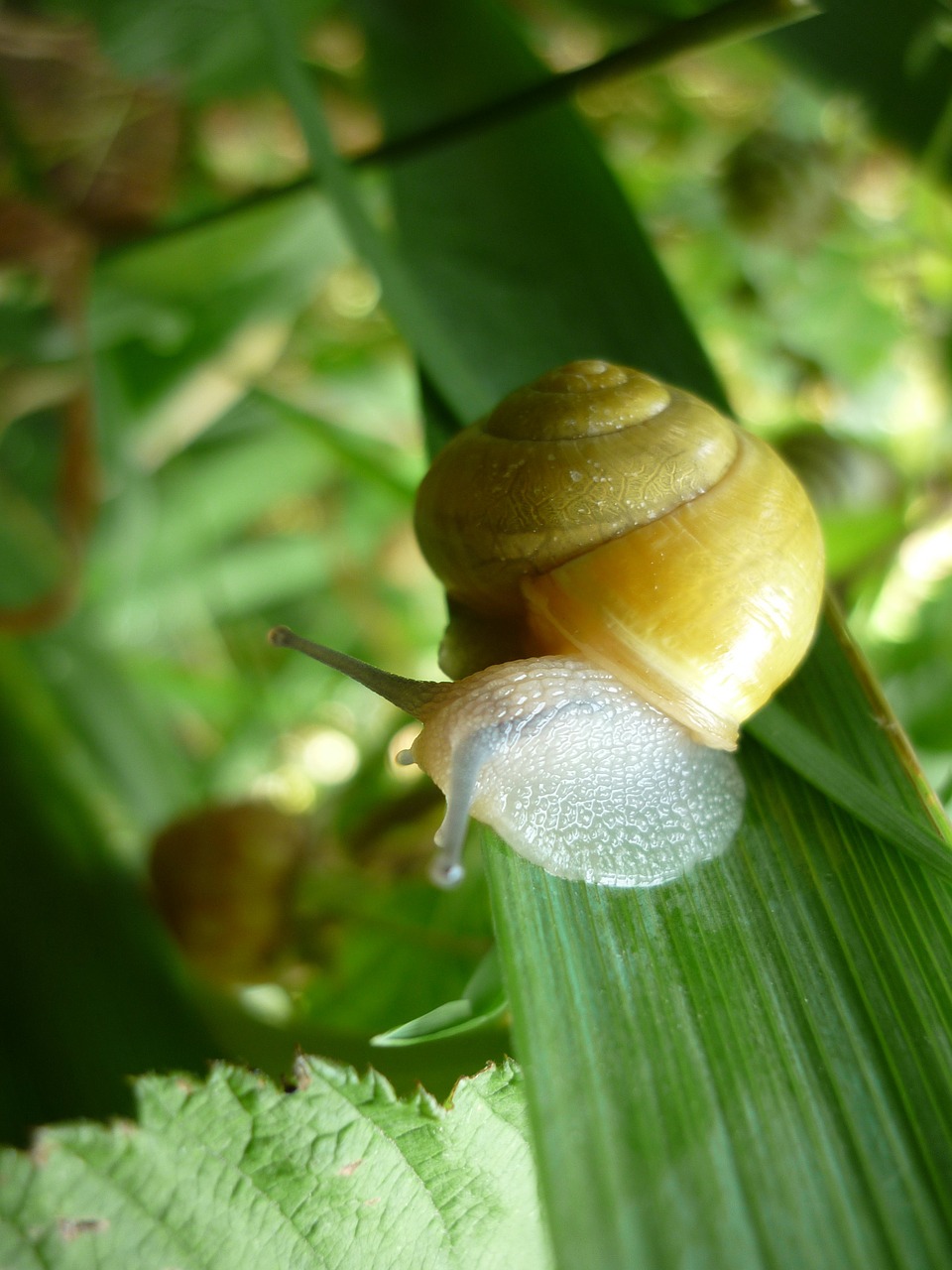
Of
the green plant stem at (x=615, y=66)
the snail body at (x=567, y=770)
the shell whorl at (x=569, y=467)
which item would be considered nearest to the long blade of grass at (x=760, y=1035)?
the snail body at (x=567, y=770)

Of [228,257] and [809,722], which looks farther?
[228,257]

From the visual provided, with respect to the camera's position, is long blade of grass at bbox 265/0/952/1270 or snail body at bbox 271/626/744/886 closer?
long blade of grass at bbox 265/0/952/1270

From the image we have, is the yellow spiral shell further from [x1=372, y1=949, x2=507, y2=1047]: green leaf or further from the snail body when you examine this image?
[x1=372, y1=949, x2=507, y2=1047]: green leaf

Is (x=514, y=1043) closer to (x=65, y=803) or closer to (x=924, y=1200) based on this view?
(x=924, y=1200)

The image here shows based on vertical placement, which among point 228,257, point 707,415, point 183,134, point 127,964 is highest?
point 183,134

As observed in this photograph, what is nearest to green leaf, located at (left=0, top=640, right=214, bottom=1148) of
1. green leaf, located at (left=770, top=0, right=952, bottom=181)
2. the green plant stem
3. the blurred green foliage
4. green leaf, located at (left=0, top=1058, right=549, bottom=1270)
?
the blurred green foliage

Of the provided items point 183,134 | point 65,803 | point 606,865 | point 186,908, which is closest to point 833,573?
point 606,865

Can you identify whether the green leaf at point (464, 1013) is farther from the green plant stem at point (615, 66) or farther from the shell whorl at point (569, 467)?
the green plant stem at point (615, 66)
